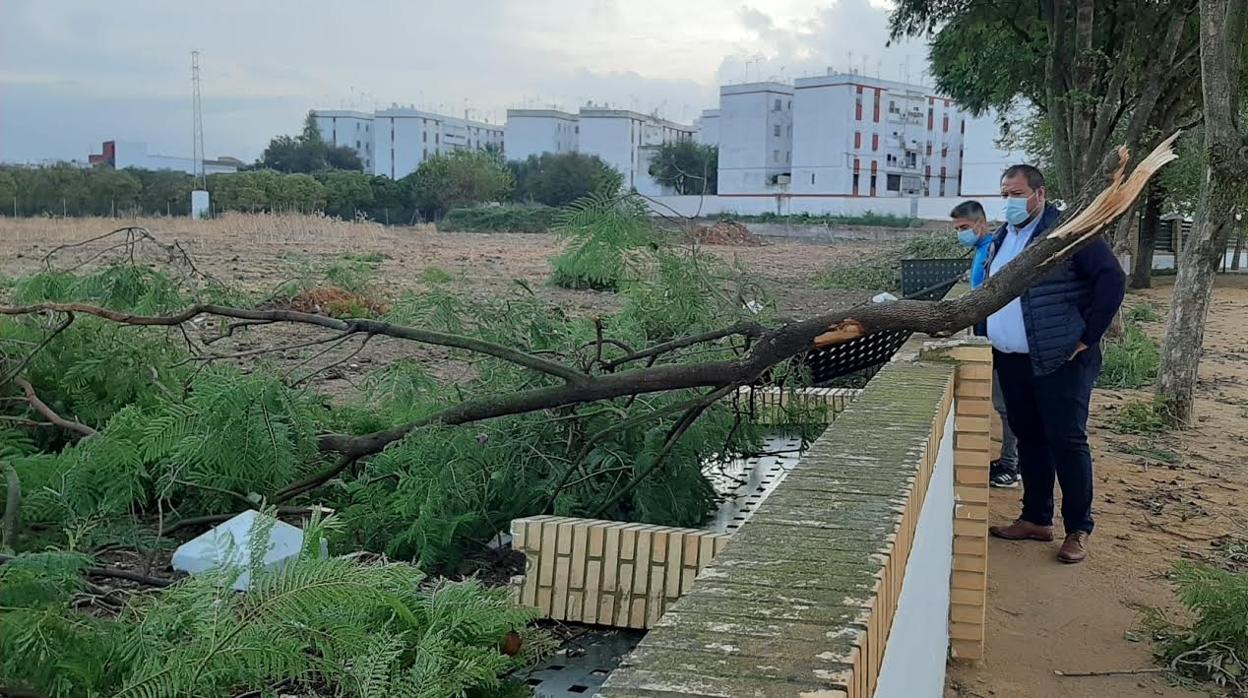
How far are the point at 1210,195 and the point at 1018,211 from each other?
3766 mm

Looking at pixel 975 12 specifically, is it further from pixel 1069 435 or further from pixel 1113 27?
pixel 1069 435

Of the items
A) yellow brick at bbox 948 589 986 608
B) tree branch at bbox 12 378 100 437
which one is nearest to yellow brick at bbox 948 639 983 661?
yellow brick at bbox 948 589 986 608

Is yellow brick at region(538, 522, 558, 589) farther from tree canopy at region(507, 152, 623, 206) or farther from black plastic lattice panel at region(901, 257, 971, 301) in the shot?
tree canopy at region(507, 152, 623, 206)

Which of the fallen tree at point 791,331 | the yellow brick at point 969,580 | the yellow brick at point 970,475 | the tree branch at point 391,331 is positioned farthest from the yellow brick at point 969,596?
the tree branch at point 391,331

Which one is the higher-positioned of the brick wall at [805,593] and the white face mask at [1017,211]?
the white face mask at [1017,211]

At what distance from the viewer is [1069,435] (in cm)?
492

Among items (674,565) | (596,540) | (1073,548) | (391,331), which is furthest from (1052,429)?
(391,331)

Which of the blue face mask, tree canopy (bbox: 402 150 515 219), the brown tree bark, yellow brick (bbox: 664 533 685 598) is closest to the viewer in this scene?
yellow brick (bbox: 664 533 685 598)

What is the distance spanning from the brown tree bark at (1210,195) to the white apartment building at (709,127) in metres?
89.1

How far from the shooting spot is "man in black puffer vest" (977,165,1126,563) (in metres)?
4.75

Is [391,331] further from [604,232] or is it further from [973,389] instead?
[973,389]

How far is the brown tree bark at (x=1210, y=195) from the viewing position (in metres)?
7.65

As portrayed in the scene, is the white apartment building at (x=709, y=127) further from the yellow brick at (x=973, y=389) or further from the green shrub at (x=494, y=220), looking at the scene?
the yellow brick at (x=973, y=389)

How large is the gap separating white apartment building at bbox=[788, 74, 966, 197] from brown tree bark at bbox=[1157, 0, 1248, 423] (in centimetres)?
7747
